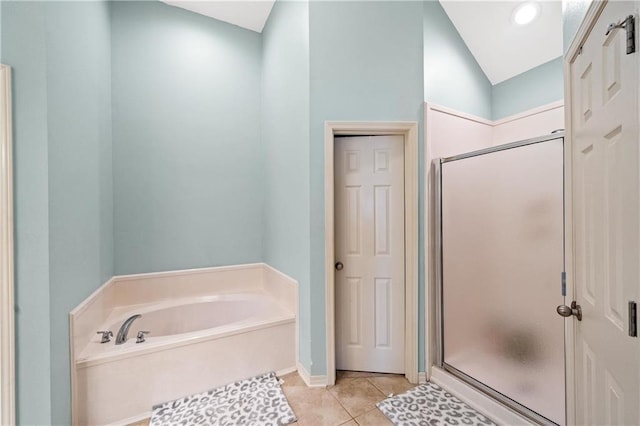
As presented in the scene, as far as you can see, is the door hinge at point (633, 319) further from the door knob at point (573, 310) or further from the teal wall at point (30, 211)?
the teal wall at point (30, 211)

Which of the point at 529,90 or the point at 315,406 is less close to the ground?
the point at 529,90

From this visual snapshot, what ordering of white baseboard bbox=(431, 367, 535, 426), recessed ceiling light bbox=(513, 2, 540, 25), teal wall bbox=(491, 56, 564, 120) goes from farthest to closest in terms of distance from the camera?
teal wall bbox=(491, 56, 564, 120) < recessed ceiling light bbox=(513, 2, 540, 25) < white baseboard bbox=(431, 367, 535, 426)

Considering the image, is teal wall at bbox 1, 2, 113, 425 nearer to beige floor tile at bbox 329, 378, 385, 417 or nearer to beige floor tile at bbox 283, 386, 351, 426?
beige floor tile at bbox 283, 386, 351, 426

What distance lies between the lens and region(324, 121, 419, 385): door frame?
192cm

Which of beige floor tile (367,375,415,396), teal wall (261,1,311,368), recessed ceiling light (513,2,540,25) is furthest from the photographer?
recessed ceiling light (513,2,540,25)

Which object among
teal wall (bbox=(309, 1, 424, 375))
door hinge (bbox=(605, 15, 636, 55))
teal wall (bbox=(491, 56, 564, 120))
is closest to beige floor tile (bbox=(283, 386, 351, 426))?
teal wall (bbox=(309, 1, 424, 375))

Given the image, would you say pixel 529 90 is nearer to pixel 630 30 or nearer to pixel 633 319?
pixel 630 30

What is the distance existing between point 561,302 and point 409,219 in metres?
0.94

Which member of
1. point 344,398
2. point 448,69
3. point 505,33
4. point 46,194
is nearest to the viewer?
point 46,194

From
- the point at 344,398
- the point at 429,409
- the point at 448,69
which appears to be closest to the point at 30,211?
the point at 344,398

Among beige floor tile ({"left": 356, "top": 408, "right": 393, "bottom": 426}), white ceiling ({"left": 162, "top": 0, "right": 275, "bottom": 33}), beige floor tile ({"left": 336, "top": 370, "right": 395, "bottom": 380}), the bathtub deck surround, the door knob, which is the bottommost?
beige floor tile ({"left": 336, "top": 370, "right": 395, "bottom": 380})

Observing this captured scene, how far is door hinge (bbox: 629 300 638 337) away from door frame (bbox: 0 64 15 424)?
2331 mm

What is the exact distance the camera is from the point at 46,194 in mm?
1271

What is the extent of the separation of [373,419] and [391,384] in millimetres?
384
